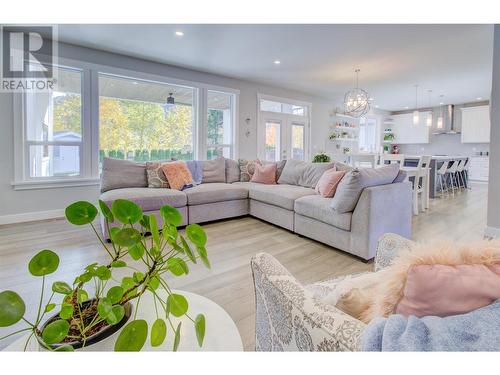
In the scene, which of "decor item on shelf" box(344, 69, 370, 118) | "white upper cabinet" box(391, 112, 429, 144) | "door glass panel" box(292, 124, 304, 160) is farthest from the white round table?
"white upper cabinet" box(391, 112, 429, 144)

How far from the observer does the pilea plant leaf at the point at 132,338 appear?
1.70 feet

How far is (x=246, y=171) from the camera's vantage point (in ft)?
15.5

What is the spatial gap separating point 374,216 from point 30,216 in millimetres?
4580

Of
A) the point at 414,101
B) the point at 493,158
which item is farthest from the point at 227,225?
the point at 414,101

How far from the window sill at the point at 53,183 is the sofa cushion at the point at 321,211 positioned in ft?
11.0

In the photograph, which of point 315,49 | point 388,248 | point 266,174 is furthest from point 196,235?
point 315,49

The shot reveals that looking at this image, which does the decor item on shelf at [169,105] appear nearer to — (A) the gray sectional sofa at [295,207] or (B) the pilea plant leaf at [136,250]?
(A) the gray sectional sofa at [295,207]

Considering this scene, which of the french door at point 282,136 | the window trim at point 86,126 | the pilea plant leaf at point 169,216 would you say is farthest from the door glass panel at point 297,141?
the pilea plant leaf at point 169,216

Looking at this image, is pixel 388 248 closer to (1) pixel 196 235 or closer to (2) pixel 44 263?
(1) pixel 196 235

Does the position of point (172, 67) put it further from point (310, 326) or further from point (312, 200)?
point (310, 326)

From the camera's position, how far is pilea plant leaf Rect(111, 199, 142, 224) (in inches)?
25.2

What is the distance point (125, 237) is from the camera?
0.63 metres
